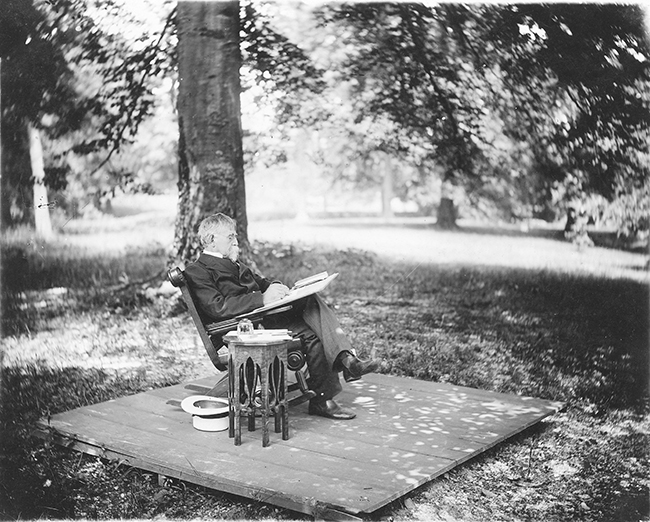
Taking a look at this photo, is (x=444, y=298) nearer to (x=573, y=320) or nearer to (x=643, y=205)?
(x=573, y=320)

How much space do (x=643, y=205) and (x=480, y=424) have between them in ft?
12.1

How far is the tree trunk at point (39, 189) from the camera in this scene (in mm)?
7680

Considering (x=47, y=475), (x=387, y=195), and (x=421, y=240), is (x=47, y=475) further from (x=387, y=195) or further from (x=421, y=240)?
(x=387, y=195)

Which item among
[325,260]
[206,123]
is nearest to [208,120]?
[206,123]

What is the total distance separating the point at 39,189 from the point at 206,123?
6.55ft

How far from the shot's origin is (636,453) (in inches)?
205

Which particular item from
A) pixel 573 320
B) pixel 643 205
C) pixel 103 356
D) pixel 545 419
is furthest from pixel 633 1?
pixel 103 356

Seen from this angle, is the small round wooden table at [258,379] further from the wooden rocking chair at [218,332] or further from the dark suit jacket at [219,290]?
the dark suit jacket at [219,290]

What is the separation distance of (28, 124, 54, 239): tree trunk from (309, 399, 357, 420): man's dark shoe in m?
4.46

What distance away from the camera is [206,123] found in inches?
302

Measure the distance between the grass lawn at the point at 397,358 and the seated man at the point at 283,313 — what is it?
1011mm

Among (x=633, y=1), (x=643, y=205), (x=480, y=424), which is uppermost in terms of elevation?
(x=633, y=1)

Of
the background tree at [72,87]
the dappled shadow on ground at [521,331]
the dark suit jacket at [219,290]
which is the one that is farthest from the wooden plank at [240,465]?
the background tree at [72,87]

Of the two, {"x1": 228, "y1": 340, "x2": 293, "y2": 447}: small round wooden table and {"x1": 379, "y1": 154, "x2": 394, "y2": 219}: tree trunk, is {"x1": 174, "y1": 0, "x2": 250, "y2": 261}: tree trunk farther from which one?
{"x1": 228, "y1": 340, "x2": 293, "y2": 447}: small round wooden table
